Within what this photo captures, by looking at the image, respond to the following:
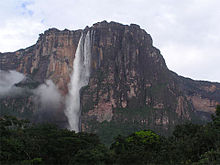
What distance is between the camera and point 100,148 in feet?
116

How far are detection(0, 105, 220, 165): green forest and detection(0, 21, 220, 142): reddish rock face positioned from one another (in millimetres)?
51910

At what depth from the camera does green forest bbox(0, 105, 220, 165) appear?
1112 inches

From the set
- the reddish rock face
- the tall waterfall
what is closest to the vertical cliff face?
the reddish rock face

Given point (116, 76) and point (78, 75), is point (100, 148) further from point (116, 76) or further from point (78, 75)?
point (78, 75)

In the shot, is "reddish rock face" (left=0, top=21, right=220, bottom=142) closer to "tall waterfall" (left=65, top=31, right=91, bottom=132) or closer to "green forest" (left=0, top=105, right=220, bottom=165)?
"tall waterfall" (left=65, top=31, right=91, bottom=132)

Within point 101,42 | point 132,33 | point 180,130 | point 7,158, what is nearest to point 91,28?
point 101,42

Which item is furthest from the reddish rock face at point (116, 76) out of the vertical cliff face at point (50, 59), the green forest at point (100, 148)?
the green forest at point (100, 148)

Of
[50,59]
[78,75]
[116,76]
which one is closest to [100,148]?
[116,76]

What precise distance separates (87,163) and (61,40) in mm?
94868

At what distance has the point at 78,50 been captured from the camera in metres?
120

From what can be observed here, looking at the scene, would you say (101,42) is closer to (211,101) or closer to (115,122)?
(115,122)

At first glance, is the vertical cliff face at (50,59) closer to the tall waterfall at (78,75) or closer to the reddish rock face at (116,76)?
the reddish rock face at (116,76)

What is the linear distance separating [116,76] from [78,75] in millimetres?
15463

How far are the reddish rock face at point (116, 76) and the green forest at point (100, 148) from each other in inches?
2044
